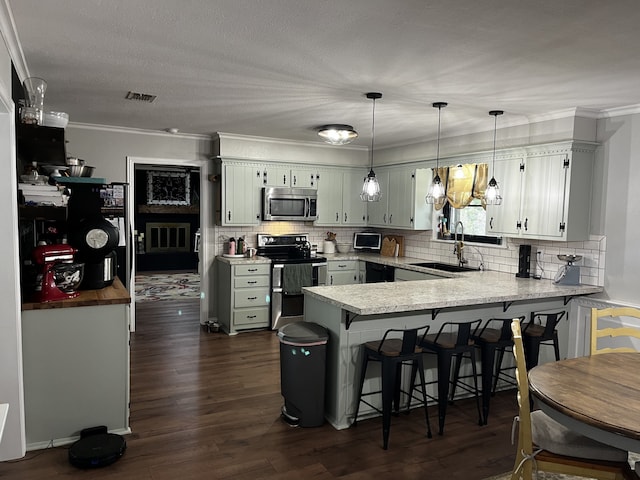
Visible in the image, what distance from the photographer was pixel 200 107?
4438 millimetres

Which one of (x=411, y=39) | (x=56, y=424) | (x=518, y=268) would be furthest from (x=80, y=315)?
(x=518, y=268)

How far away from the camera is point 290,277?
6105 millimetres

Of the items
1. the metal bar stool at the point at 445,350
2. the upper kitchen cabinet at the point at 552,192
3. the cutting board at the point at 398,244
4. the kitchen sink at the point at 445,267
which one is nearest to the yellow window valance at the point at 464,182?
the upper kitchen cabinet at the point at 552,192

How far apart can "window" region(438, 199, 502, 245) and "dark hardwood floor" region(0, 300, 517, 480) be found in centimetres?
200

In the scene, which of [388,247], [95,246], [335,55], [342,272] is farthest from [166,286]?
[335,55]

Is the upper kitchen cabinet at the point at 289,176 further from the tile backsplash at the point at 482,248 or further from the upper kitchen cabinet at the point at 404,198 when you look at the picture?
the upper kitchen cabinet at the point at 404,198

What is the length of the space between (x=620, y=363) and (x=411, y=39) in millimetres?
2153

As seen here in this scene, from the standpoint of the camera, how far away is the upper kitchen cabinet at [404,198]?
618 centimetres

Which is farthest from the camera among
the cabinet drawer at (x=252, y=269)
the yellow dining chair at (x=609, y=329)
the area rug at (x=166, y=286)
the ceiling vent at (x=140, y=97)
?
the area rug at (x=166, y=286)

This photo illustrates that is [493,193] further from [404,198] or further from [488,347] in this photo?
[404,198]

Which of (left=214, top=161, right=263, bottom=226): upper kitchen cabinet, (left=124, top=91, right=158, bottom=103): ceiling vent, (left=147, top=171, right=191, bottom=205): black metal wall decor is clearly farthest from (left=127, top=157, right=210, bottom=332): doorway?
(left=124, top=91, right=158, bottom=103): ceiling vent

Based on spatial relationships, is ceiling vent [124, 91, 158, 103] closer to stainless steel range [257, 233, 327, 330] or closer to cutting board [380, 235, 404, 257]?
stainless steel range [257, 233, 327, 330]

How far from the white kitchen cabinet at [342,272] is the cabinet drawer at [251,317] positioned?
99 centimetres

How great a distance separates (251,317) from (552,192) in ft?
12.1
